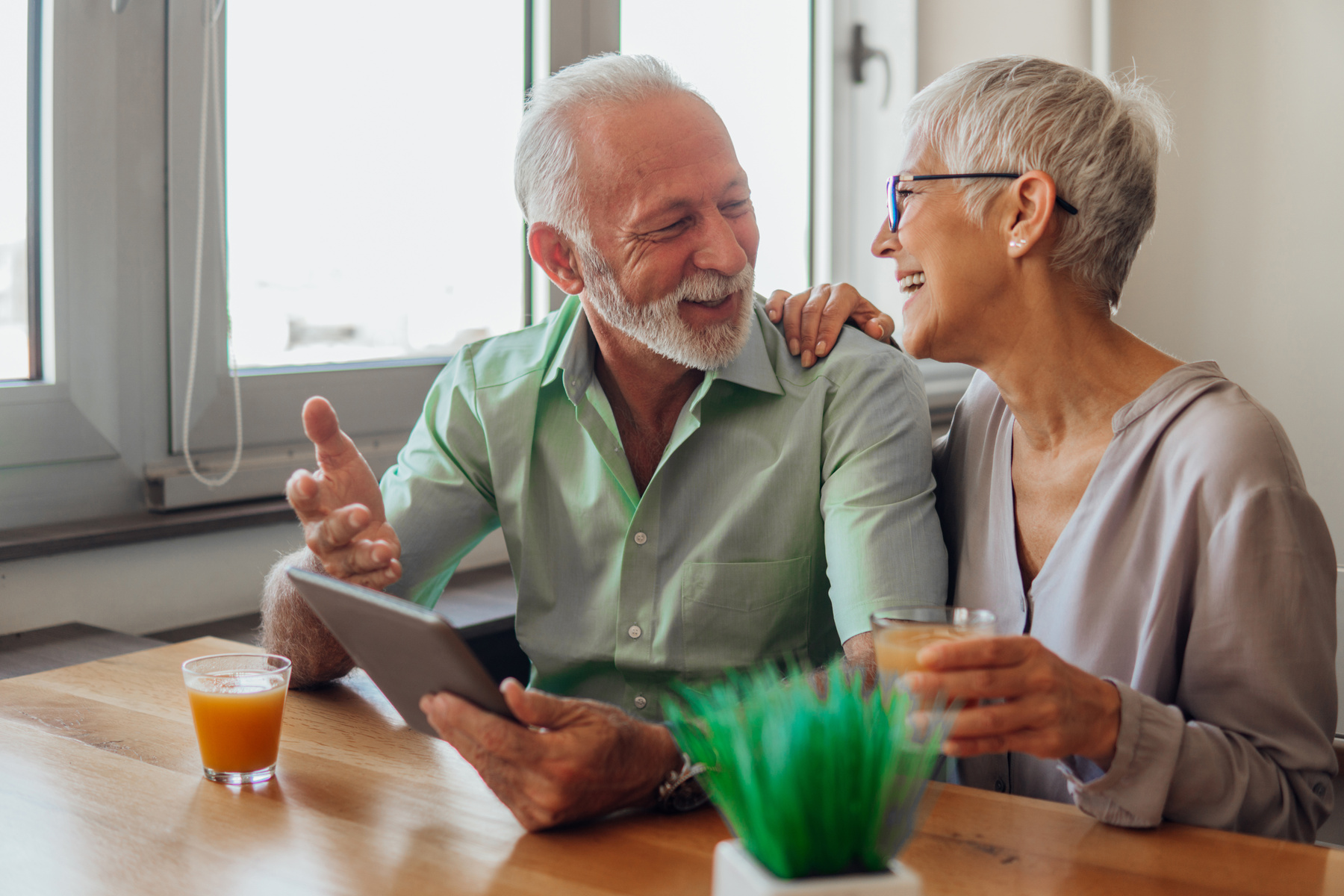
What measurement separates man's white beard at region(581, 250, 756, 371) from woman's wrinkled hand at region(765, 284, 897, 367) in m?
0.08

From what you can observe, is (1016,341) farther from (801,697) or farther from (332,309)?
(332,309)

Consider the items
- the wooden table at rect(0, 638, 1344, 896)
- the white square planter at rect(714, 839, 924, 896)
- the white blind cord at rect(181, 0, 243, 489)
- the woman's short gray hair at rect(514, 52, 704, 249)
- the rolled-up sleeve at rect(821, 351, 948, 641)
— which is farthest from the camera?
the white blind cord at rect(181, 0, 243, 489)

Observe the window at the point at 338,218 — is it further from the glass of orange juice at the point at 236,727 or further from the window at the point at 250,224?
the glass of orange juice at the point at 236,727

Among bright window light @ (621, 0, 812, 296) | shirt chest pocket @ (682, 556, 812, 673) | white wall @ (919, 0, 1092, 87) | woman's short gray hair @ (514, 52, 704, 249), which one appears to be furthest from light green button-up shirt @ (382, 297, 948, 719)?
white wall @ (919, 0, 1092, 87)

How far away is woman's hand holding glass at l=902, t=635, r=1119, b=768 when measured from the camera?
2.87 feet

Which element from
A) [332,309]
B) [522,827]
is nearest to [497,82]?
[332,309]

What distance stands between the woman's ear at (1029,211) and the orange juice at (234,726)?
0.95 m

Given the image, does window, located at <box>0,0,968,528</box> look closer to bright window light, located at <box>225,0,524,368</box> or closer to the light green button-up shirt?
bright window light, located at <box>225,0,524,368</box>

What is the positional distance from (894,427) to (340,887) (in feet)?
2.92

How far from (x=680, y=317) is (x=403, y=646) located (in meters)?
0.74

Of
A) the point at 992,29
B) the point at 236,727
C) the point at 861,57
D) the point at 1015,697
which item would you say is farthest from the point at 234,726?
the point at 992,29

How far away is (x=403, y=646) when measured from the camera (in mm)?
947

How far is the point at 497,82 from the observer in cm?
255

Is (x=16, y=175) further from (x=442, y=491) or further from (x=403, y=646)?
(x=403, y=646)
